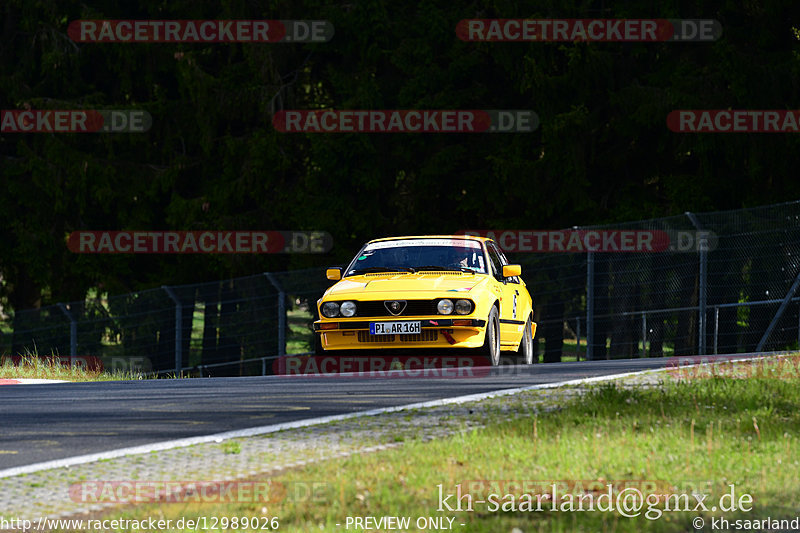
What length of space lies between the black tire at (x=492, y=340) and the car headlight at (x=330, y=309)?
1755 millimetres

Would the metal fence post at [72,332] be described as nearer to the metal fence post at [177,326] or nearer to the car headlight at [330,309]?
the metal fence post at [177,326]

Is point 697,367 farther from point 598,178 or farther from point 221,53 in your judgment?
point 221,53

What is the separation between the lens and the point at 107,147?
32.9 metres

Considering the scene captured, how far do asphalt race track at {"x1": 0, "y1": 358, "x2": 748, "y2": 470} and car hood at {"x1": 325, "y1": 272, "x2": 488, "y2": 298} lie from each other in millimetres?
1077

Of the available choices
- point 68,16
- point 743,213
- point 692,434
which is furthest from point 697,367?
point 68,16

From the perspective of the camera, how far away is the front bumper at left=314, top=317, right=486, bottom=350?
573 inches

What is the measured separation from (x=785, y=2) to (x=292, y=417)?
20931 millimetres

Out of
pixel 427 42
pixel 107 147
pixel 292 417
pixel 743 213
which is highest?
pixel 427 42

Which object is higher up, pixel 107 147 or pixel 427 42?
pixel 427 42

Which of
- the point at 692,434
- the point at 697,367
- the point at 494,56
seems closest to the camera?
the point at 692,434

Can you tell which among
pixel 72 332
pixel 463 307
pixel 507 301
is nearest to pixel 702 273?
pixel 507 301

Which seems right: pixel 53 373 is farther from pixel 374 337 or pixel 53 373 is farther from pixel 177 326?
pixel 374 337

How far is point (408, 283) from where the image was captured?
15133mm

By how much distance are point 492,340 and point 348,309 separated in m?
1.74
